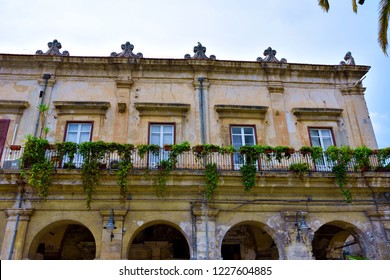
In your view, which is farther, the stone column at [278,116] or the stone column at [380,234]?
the stone column at [278,116]

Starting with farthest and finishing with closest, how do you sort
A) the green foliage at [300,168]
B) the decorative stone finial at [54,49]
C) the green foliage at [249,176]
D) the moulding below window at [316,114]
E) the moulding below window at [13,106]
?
1. the decorative stone finial at [54,49]
2. the moulding below window at [316,114]
3. the moulding below window at [13,106]
4. the green foliage at [300,168]
5. the green foliage at [249,176]

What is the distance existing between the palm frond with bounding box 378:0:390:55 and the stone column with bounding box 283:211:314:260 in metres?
5.23

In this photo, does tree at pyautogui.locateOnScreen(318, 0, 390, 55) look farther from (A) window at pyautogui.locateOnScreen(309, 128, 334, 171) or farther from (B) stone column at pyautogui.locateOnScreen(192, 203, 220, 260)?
(B) stone column at pyautogui.locateOnScreen(192, 203, 220, 260)

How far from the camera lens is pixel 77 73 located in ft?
40.9

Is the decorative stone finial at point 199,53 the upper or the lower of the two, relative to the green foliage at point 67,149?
upper

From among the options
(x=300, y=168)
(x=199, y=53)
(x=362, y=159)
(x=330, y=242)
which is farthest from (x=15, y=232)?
(x=330, y=242)

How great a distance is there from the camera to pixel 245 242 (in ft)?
41.1

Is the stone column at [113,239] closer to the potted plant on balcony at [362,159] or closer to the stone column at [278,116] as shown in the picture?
the stone column at [278,116]

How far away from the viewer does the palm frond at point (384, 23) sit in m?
7.59

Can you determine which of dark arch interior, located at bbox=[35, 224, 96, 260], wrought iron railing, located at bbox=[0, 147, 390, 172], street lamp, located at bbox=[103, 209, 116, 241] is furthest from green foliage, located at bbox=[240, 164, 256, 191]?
dark arch interior, located at bbox=[35, 224, 96, 260]

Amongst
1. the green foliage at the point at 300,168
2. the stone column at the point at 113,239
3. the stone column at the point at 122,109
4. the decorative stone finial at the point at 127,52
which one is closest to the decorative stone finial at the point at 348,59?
the green foliage at the point at 300,168

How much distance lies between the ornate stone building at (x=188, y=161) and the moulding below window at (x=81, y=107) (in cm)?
5

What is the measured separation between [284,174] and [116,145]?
528cm

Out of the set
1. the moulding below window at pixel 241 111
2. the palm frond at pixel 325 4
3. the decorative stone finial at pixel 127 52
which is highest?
the decorative stone finial at pixel 127 52
